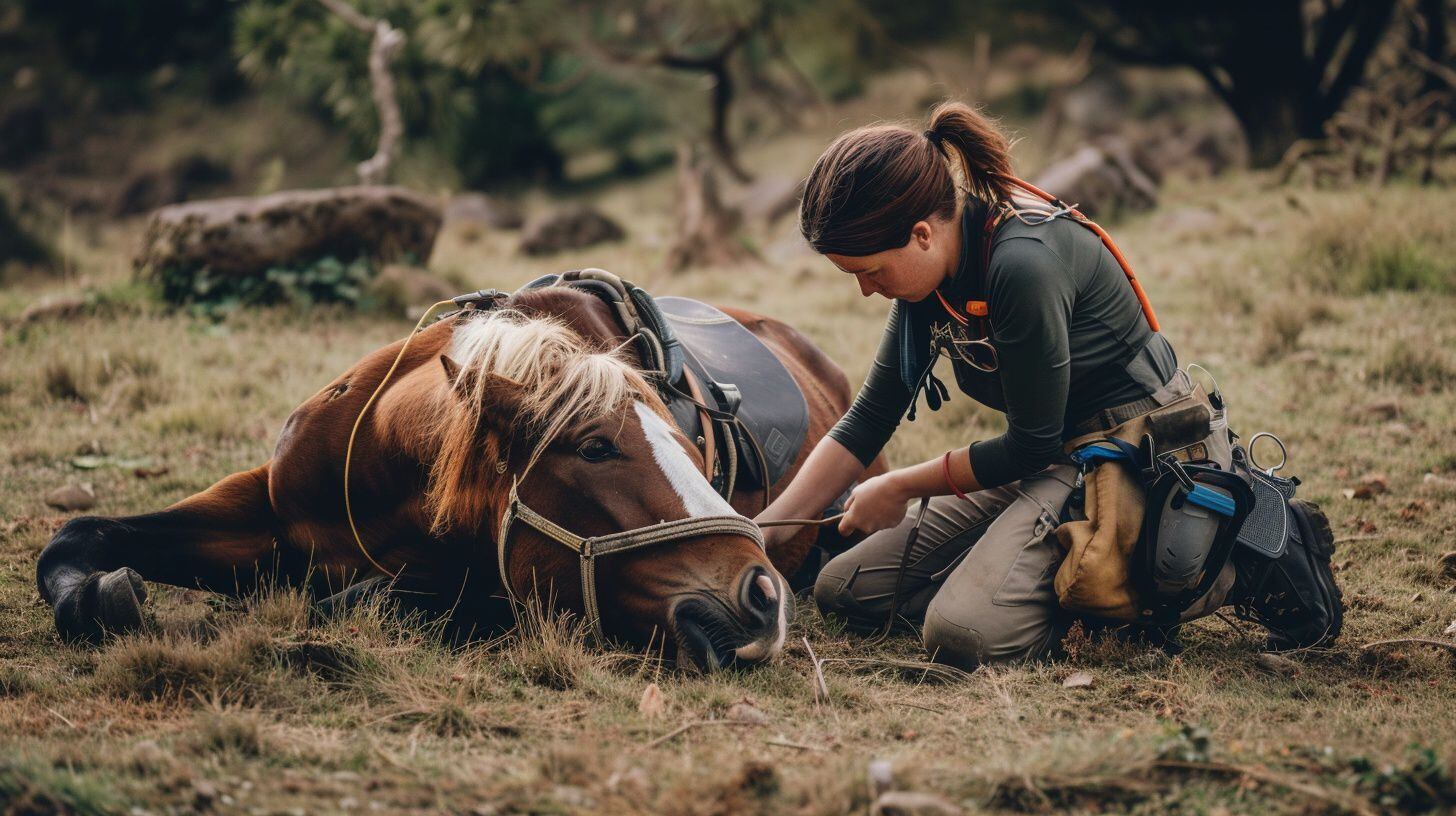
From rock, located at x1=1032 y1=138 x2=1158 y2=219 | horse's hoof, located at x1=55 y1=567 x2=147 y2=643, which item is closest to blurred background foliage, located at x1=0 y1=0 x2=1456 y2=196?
rock, located at x1=1032 y1=138 x2=1158 y2=219

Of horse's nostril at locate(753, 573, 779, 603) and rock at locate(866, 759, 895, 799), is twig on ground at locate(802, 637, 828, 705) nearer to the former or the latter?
horse's nostril at locate(753, 573, 779, 603)

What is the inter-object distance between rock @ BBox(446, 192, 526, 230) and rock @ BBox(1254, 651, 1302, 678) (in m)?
11.3

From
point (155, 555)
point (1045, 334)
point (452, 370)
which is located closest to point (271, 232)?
point (155, 555)

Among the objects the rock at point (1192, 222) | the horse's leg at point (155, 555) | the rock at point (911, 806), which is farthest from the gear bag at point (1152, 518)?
the rock at point (1192, 222)

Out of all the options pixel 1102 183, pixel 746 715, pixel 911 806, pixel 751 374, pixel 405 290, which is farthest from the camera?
pixel 1102 183

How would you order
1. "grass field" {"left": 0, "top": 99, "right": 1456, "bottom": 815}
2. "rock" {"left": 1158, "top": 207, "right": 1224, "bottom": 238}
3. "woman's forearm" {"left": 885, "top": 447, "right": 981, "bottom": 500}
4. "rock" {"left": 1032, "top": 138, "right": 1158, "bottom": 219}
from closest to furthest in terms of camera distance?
1. "grass field" {"left": 0, "top": 99, "right": 1456, "bottom": 815}
2. "woman's forearm" {"left": 885, "top": 447, "right": 981, "bottom": 500}
3. "rock" {"left": 1158, "top": 207, "right": 1224, "bottom": 238}
4. "rock" {"left": 1032, "top": 138, "right": 1158, "bottom": 219}

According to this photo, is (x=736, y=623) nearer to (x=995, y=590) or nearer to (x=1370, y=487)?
(x=995, y=590)

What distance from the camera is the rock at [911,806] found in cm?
206

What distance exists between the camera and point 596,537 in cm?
272

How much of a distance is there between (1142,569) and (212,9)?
2015cm

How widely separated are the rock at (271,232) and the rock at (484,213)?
5.21 m

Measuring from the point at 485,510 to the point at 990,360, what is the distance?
1469 millimetres

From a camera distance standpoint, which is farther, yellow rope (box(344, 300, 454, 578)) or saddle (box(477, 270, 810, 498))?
saddle (box(477, 270, 810, 498))

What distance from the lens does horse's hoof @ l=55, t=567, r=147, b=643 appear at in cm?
303
